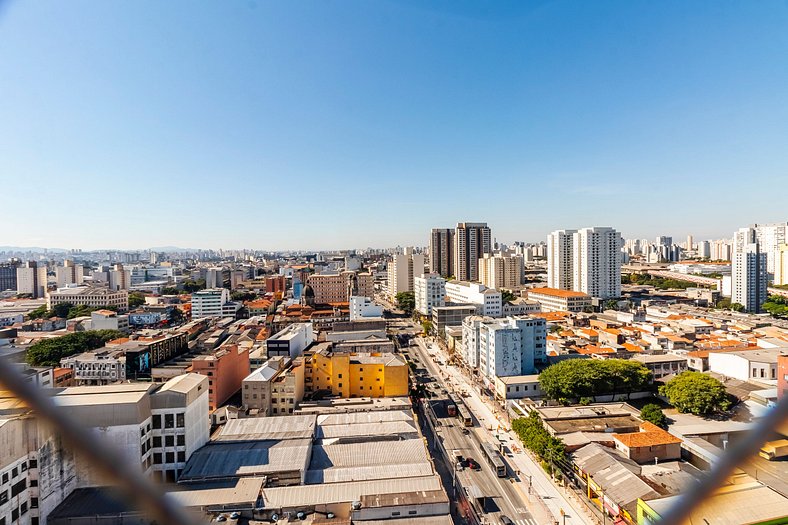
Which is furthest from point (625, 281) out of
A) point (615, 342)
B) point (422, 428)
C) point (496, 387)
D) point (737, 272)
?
point (422, 428)

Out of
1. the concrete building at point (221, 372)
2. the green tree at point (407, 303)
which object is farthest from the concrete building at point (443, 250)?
the concrete building at point (221, 372)

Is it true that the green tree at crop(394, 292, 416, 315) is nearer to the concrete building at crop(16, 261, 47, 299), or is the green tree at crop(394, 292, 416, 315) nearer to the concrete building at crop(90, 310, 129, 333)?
the concrete building at crop(90, 310, 129, 333)

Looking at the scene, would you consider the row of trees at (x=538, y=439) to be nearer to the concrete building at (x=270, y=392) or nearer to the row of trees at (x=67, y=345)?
the concrete building at (x=270, y=392)

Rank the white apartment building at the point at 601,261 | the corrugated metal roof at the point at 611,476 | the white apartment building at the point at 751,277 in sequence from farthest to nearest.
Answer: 1. the white apartment building at the point at 601,261
2. the white apartment building at the point at 751,277
3. the corrugated metal roof at the point at 611,476

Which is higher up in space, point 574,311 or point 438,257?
point 438,257

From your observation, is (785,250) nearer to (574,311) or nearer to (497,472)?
(574,311)

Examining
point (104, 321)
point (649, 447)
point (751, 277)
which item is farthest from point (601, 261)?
point (104, 321)
